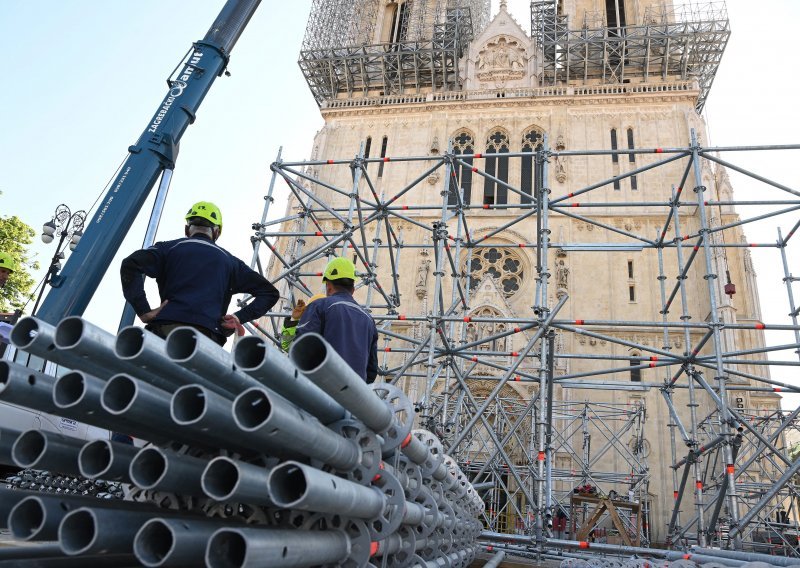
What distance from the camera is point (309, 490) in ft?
5.87

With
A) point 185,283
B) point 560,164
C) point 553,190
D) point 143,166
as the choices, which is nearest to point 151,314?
point 185,283

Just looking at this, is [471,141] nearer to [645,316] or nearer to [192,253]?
[645,316]

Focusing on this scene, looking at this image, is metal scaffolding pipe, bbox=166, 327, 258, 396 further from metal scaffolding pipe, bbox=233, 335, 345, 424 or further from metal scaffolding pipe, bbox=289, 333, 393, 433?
metal scaffolding pipe, bbox=289, 333, 393, 433

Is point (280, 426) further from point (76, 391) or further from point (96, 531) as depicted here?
point (76, 391)

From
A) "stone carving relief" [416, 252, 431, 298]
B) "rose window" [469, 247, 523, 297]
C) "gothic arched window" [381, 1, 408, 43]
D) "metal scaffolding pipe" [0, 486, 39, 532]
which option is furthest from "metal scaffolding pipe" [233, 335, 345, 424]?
"gothic arched window" [381, 1, 408, 43]

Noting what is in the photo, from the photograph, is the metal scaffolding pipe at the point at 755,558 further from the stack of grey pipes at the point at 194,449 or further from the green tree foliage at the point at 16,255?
the green tree foliage at the point at 16,255

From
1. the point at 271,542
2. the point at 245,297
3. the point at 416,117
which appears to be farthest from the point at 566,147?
the point at 271,542

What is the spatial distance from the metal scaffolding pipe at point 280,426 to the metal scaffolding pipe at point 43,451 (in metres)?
0.64

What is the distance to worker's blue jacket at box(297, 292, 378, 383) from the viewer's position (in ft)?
11.6

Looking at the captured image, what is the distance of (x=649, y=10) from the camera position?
2625cm

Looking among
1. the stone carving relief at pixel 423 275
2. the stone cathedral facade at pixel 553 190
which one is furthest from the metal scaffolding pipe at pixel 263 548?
the stone carving relief at pixel 423 275

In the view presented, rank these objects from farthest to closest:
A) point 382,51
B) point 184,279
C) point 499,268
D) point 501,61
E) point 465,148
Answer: point 382,51 → point 501,61 → point 465,148 → point 499,268 → point 184,279

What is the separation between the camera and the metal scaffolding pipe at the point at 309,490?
1794mm

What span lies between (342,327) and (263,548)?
1.90m
